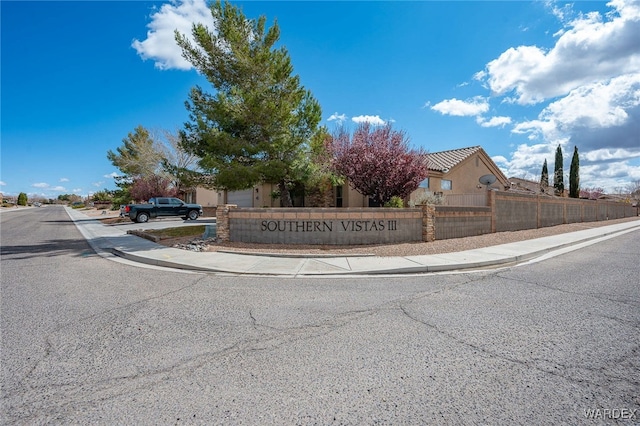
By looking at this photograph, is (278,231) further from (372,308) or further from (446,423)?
(446,423)

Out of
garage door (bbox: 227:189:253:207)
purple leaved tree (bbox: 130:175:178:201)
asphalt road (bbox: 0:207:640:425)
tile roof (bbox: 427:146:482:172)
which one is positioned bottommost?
asphalt road (bbox: 0:207:640:425)

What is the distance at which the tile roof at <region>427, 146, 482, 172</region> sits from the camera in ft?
70.9

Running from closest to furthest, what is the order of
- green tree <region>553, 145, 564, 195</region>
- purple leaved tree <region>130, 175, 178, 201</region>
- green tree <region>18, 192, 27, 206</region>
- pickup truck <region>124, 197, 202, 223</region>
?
pickup truck <region>124, 197, 202, 223</region> < purple leaved tree <region>130, 175, 178, 201</region> < green tree <region>553, 145, 564, 195</region> < green tree <region>18, 192, 27, 206</region>

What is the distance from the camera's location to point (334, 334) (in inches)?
156

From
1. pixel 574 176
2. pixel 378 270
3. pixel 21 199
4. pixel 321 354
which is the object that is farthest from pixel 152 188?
pixel 21 199

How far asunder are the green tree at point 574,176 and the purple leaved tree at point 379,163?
40.9 meters

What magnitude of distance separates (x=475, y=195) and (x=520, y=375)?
50.7 ft

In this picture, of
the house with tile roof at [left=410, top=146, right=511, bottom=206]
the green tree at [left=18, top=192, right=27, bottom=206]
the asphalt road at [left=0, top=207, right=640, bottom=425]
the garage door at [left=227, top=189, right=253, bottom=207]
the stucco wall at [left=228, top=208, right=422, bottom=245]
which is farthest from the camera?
the green tree at [left=18, top=192, right=27, bottom=206]

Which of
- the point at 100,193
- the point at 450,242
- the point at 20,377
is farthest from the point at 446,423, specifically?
the point at 100,193

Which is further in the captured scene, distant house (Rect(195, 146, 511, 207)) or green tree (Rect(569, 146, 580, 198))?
green tree (Rect(569, 146, 580, 198))

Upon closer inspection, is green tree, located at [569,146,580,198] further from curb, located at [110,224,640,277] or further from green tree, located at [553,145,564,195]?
curb, located at [110,224,640,277]

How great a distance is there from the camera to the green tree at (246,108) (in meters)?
12.9

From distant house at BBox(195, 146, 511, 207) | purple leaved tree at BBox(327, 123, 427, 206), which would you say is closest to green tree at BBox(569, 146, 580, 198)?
distant house at BBox(195, 146, 511, 207)

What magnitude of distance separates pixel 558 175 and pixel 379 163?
40093mm
